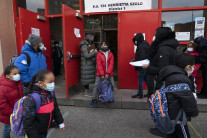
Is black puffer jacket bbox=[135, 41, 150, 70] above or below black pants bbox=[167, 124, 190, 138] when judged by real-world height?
above

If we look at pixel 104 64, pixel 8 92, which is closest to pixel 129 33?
pixel 104 64

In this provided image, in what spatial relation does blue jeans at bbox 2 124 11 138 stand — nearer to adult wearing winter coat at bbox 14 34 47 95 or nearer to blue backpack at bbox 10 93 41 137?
adult wearing winter coat at bbox 14 34 47 95

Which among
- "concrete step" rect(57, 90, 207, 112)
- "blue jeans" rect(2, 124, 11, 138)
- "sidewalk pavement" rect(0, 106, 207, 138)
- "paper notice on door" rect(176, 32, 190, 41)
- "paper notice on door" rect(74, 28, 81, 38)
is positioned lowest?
"sidewalk pavement" rect(0, 106, 207, 138)

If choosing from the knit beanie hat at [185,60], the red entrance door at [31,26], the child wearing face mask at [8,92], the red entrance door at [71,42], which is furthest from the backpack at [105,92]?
the red entrance door at [31,26]

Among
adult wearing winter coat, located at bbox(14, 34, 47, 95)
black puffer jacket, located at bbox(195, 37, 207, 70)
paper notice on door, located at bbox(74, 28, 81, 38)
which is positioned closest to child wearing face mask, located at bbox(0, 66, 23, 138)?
adult wearing winter coat, located at bbox(14, 34, 47, 95)

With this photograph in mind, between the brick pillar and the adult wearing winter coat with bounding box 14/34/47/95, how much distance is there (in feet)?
8.38

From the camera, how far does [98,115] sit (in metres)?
3.86

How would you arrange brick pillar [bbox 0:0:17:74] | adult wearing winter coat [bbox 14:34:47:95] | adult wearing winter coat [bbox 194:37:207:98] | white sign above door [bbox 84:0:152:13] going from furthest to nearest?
1. brick pillar [bbox 0:0:17:74]
2. white sign above door [bbox 84:0:152:13]
3. adult wearing winter coat [bbox 194:37:207:98]
4. adult wearing winter coat [bbox 14:34:47:95]

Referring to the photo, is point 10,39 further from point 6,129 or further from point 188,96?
point 188,96

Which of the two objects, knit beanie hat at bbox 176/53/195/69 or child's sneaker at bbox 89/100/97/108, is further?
child's sneaker at bbox 89/100/97/108

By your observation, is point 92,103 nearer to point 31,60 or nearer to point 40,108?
point 31,60

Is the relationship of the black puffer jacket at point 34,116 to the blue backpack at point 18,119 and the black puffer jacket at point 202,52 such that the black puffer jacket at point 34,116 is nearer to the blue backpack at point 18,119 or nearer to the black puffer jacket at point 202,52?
the blue backpack at point 18,119

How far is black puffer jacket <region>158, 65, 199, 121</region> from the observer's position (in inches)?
72.9

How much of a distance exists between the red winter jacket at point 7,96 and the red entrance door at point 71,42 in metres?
1.79
